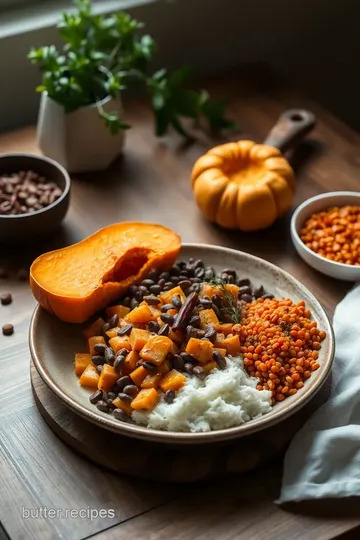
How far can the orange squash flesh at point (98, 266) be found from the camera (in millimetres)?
1288

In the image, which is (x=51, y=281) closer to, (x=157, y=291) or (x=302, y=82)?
(x=157, y=291)

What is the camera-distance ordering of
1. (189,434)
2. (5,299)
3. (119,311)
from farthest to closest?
1. (5,299)
2. (119,311)
3. (189,434)

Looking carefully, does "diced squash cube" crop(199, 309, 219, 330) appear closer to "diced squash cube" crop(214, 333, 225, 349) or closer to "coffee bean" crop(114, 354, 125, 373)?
"diced squash cube" crop(214, 333, 225, 349)

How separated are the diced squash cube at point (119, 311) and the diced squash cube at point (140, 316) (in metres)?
0.04

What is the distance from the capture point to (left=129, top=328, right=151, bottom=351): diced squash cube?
1.21 meters

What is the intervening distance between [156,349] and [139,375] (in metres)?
0.04

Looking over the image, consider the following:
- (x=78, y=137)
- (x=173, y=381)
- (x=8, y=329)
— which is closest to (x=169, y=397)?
(x=173, y=381)

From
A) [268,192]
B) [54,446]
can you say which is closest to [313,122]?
[268,192]

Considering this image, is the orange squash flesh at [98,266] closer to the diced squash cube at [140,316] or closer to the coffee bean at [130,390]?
the diced squash cube at [140,316]

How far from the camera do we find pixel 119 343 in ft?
4.03

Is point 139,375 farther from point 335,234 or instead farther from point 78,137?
point 78,137

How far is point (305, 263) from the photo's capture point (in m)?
1.53

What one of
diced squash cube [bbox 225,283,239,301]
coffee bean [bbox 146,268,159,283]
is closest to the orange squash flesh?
coffee bean [bbox 146,268,159,283]

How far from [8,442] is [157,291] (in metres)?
0.33
